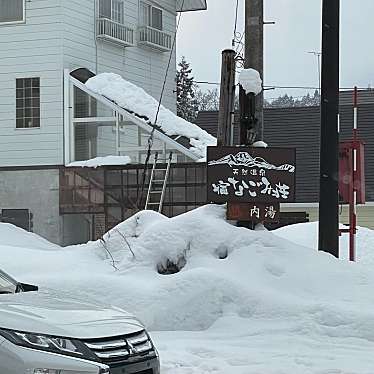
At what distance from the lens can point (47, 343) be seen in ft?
17.0

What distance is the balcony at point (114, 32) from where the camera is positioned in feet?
75.7

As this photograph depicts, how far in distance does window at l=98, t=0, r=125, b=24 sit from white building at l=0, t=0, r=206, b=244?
624 millimetres

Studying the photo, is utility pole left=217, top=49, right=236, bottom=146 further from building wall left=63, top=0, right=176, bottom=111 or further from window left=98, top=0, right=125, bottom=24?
window left=98, top=0, right=125, bottom=24

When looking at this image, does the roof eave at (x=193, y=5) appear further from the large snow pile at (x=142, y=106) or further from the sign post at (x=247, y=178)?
the sign post at (x=247, y=178)

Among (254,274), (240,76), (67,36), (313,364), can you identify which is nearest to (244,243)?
(254,274)

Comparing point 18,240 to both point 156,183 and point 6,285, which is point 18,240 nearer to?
point 156,183

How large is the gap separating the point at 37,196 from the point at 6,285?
51.4ft

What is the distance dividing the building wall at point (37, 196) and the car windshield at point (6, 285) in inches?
593

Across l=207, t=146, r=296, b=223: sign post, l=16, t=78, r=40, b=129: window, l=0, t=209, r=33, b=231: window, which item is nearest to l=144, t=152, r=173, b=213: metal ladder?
l=0, t=209, r=33, b=231: window

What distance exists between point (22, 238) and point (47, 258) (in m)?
6.43

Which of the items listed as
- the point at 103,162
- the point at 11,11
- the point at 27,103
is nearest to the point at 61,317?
the point at 103,162

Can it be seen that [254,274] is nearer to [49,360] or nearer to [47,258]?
[47,258]

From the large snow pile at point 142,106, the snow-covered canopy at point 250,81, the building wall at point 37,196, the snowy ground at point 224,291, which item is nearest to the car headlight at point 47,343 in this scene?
the snowy ground at point 224,291

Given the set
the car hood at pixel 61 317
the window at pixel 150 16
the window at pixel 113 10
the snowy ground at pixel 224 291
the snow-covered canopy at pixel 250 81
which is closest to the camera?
the car hood at pixel 61 317
